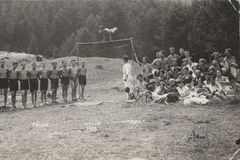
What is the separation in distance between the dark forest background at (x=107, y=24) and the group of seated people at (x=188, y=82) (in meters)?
17.7

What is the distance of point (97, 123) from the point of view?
1007cm

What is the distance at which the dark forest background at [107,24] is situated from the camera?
35250mm

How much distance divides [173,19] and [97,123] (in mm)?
35386

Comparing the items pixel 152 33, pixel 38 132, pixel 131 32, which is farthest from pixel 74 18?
pixel 38 132

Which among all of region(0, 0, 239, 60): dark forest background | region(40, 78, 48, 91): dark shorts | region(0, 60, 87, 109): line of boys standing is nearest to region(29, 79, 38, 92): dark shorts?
region(0, 60, 87, 109): line of boys standing

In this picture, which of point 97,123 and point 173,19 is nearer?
point 97,123

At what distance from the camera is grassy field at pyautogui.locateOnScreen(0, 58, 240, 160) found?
6.82m

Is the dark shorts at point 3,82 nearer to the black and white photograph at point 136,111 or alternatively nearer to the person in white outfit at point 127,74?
the black and white photograph at point 136,111

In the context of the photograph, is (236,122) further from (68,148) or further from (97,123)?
(68,148)

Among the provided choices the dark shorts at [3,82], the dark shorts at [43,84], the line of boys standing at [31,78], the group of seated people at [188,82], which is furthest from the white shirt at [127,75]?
the dark shorts at [3,82]

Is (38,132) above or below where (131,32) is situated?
below

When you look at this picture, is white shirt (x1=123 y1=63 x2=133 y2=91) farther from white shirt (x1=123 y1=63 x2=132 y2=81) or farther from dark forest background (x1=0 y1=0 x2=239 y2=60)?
dark forest background (x1=0 y1=0 x2=239 y2=60)

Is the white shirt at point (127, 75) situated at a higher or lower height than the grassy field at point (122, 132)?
higher

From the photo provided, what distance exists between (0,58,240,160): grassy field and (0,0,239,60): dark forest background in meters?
21.6
